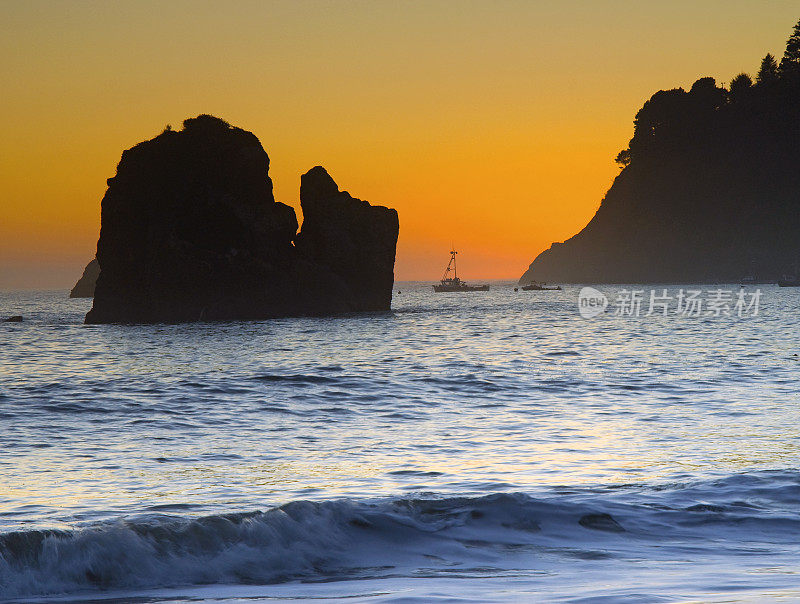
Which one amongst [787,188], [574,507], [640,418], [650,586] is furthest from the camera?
[787,188]

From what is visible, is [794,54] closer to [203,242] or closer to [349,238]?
[349,238]

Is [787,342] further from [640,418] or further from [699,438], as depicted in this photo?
[699,438]

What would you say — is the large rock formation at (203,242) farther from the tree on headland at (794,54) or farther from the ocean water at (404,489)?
the tree on headland at (794,54)

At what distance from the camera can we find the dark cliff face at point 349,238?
86062mm

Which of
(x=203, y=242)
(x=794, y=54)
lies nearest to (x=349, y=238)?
(x=203, y=242)

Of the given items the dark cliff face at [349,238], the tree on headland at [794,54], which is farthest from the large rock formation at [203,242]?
the tree on headland at [794,54]

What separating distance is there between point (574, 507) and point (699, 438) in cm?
589

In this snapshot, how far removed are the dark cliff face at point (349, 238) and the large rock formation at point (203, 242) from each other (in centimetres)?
40

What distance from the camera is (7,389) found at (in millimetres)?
24125

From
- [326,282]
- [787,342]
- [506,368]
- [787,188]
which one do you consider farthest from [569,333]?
[787,188]

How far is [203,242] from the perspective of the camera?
256 ft

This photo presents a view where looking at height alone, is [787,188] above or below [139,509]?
above

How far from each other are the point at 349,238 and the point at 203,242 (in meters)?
15.7

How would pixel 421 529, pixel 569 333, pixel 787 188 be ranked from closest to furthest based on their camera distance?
pixel 421 529 < pixel 569 333 < pixel 787 188
